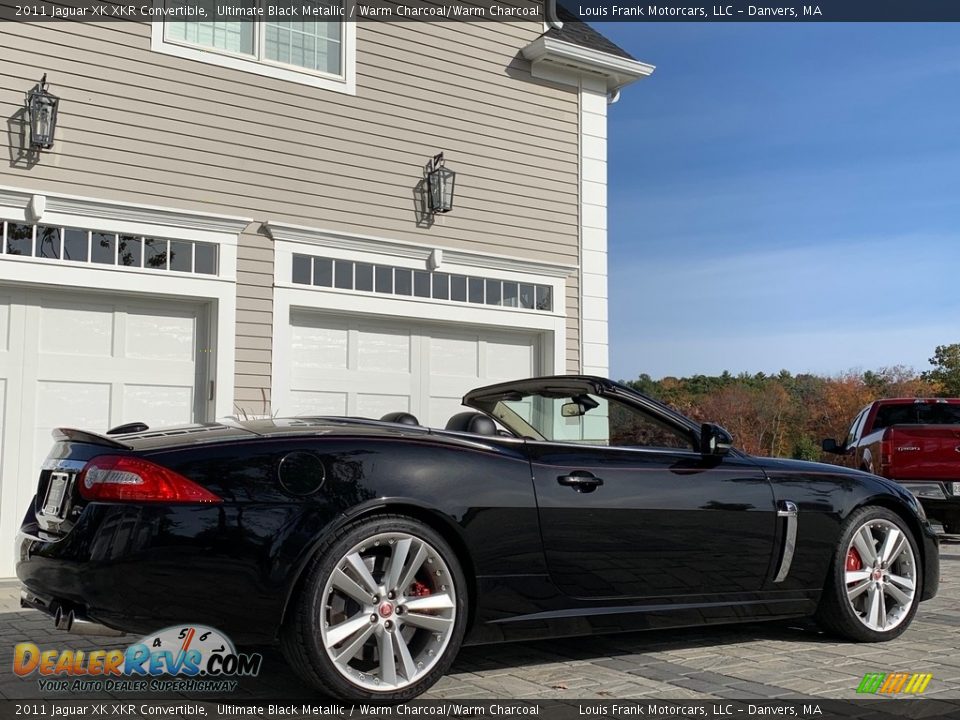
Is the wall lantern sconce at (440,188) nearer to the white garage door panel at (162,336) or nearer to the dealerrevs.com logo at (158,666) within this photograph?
the white garage door panel at (162,336)

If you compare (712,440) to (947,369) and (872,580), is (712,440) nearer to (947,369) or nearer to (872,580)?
(872,580)

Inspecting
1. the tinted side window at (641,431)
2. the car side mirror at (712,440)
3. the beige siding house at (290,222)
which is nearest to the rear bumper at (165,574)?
the tinted side window at (641,431)

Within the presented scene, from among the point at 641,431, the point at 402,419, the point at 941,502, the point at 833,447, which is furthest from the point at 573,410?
the point at 833,447

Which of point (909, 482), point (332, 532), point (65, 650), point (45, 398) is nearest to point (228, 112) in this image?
point (45, 398)

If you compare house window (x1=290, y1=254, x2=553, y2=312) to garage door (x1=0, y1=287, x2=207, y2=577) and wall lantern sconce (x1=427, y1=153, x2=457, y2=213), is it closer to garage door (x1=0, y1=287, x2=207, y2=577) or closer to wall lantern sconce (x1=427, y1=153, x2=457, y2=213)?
wall lantern sconce (x1=427, y1=153, x2=457, y2=213)

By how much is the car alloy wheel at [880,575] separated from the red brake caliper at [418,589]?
2.23 meters

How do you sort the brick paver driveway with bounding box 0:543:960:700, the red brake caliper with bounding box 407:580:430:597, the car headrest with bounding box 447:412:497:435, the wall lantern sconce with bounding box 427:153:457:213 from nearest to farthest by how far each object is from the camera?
the red brake caliper with bounding box 407:580:430:597, the brick paver driveway with bounding box 0:543:960:700, the car headrest with bounding box 447:412:497:435, the wall lantern sconce with bounding box 427:153:457:213

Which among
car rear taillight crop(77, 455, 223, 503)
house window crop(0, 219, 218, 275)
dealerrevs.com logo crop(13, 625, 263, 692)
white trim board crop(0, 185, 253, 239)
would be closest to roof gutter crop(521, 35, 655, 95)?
white trim board crop(0, 185, 253, 239)

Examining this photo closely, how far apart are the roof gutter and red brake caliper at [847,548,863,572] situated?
6791mm

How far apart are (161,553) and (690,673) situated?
2203 mm

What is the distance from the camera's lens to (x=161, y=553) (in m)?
3.34

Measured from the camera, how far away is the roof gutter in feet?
33.7

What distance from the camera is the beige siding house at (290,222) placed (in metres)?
7.73

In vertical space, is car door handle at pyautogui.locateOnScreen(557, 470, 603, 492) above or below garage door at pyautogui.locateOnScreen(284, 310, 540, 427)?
below
